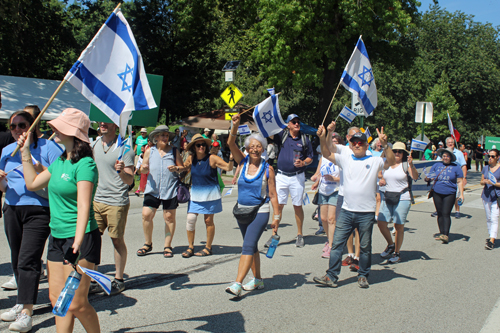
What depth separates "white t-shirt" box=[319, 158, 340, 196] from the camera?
23.4 ft

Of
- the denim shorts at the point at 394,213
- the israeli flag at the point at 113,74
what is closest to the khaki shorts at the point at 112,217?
the israeli flag at the point at 113,74

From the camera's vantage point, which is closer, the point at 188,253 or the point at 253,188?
the point at 253,188

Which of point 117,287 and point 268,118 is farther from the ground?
point 268,118

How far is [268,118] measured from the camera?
23.7ft

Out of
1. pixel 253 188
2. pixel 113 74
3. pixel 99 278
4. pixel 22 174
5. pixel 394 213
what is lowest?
pixel 394 213

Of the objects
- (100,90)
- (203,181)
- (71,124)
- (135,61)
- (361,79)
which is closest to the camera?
(71,124)

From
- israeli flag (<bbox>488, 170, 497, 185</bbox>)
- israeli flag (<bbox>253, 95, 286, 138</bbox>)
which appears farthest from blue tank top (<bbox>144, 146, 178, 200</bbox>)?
israeli flag (<bbox>488, 170, 497, 185</bbox>)

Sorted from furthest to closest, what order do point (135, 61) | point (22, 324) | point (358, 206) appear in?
point (358, 206) < point (135, 61) < point (22, 324)

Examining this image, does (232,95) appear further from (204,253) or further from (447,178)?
(204,253)

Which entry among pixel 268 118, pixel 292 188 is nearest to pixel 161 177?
pixel 268 118

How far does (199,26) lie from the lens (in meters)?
25.4

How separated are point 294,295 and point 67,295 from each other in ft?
9.15

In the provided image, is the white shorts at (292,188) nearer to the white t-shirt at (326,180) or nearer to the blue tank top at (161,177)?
the white t-shirt at (326,180)

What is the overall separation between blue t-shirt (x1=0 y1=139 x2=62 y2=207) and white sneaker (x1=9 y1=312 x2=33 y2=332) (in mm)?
990
